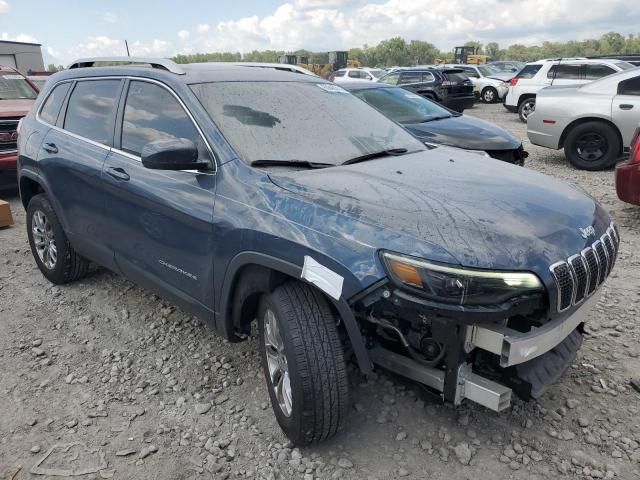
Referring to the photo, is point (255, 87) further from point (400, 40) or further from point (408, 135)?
point (400, 40)

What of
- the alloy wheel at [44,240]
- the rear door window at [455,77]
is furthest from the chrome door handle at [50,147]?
the rear door window at [455,77]

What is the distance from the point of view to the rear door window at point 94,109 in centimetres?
359

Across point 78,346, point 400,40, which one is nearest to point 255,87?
point 78,346

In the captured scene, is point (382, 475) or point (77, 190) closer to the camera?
point (382, 475)

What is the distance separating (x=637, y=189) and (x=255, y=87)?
409cm

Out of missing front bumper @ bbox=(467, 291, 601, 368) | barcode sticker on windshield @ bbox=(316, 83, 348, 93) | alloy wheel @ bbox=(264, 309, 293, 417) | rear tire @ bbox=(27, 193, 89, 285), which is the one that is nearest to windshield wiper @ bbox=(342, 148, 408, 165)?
barcode sticker on windshield @ bbox=(316, 83, 348, 93)

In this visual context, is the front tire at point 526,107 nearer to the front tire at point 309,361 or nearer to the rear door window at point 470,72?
the rear door window at point 470,72

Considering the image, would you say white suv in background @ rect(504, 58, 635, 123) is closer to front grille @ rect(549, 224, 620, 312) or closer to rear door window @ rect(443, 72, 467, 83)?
rear door window @ rect(443, 72, 467, 83)

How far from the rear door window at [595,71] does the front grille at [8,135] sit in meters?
13.4

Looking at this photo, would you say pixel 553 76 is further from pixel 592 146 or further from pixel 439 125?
pixel 439 125

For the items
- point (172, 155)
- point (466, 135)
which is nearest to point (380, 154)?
point (172, 155)

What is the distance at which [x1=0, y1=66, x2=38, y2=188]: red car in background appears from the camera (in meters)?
7.25

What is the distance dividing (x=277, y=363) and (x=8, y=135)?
6476mm

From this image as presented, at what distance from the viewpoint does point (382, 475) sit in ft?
8.11
